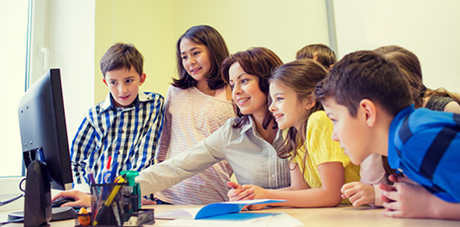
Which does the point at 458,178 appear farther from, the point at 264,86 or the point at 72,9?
the point at 72,9

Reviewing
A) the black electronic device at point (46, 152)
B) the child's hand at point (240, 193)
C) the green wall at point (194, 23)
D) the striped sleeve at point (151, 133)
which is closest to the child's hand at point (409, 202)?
the child's hand at point (240, 193)

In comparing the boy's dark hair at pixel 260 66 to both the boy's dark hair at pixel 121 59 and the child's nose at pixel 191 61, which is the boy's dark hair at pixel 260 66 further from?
the boy's dark hair at pixel 121 59

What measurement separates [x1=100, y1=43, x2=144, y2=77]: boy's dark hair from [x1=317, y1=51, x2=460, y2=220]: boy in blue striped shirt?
3.72 ft

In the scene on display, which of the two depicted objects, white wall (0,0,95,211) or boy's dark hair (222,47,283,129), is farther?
white wall (0,0,95,211)

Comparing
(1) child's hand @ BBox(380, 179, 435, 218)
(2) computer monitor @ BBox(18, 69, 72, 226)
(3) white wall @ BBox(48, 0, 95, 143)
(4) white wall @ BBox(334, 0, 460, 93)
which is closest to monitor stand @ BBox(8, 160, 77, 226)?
(2) computer monitor @ BBox(18, 69, 72, 226)

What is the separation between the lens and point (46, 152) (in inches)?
33.5

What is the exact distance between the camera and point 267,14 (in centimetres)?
247

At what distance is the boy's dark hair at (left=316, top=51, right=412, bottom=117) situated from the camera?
688 millimetres

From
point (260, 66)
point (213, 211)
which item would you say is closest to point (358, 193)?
point (213, 211)

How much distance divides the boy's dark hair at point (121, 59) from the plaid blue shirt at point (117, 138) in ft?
0.50

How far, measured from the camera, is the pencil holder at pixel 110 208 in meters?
0.70

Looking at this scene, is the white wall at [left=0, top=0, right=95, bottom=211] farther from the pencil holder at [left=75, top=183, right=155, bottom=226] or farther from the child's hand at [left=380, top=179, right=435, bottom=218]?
the child's hand at [left=380, top=179, right=435, bottom=218]

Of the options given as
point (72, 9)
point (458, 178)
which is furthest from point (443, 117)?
point (72, 9)

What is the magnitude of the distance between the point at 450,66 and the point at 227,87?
48.0 inches
